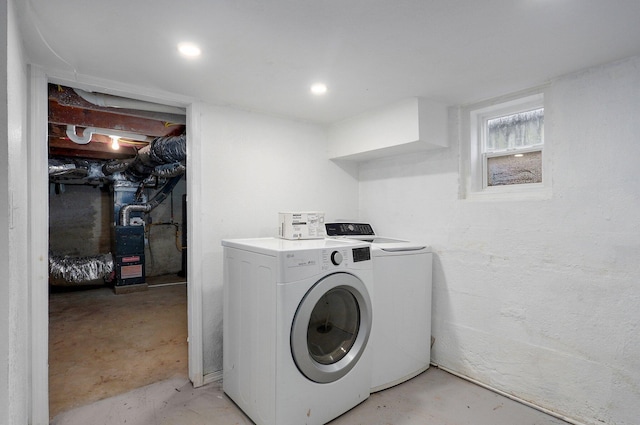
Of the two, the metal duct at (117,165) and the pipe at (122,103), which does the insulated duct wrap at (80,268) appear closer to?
the metal duct at (117,165)

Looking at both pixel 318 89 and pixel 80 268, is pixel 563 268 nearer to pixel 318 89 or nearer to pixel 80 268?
pixel 318 89

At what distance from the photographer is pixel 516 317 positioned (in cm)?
208

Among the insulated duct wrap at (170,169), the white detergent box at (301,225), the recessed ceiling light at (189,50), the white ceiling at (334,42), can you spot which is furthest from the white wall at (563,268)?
the insulated duct wrap at (170,169)

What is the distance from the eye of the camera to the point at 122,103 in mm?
2260

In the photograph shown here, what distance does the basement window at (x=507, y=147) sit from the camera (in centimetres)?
214

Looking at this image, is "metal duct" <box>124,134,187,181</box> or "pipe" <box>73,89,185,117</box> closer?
"pipe" <box>73,89,185,117</box>

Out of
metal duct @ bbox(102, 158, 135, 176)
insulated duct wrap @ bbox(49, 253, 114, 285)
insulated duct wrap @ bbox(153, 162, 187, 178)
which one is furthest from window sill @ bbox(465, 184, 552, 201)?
insulated duct wrap @ bbox(49, 253, 114, 285)

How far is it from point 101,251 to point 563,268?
254 inches

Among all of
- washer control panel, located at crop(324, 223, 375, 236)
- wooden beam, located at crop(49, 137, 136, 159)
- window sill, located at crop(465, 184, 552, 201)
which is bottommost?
washer control panel, located at crop(324, 223, 375, 236)

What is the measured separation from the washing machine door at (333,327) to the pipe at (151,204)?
4695 mm

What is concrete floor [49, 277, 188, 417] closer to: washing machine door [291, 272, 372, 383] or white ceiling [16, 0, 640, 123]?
washing machine door [291, 272, 372, 383]

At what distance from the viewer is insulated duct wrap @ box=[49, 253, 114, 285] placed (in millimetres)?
4832

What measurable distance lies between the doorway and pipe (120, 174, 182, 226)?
5.1 inches

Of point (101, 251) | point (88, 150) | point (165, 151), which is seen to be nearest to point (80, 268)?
point (101, 251)
